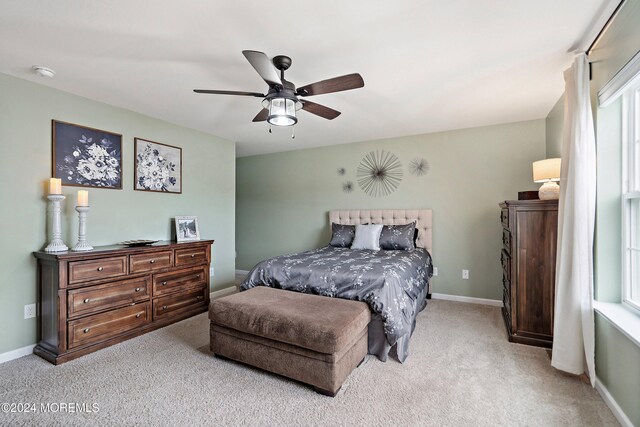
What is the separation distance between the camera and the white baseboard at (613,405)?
161 centimetres

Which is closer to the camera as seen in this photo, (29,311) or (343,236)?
(29,311)

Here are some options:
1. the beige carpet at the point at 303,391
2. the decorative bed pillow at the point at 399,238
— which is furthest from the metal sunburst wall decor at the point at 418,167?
the beige carpet at the point at 303,391

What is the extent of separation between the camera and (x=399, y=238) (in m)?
3.94

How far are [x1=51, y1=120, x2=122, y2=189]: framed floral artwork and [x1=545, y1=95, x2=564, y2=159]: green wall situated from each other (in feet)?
15.5

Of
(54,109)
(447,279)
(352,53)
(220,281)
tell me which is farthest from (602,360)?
(54,109)

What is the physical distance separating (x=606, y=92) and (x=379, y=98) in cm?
173

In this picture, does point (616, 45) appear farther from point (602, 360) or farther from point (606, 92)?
point (602, 360)

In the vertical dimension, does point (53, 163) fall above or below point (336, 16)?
below

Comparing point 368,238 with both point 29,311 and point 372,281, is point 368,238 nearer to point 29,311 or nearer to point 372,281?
point 372,281

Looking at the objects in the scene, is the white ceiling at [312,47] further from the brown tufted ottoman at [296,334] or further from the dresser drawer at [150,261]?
the brown tufted ottoman at [296,334]

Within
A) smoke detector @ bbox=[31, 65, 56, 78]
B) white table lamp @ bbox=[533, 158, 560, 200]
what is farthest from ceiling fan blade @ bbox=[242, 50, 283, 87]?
white table lamp @ bbox=[533, 158, 560, 200]

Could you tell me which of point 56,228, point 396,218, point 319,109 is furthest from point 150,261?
point 396,218

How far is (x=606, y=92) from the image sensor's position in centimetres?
189

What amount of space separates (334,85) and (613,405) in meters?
2.62
